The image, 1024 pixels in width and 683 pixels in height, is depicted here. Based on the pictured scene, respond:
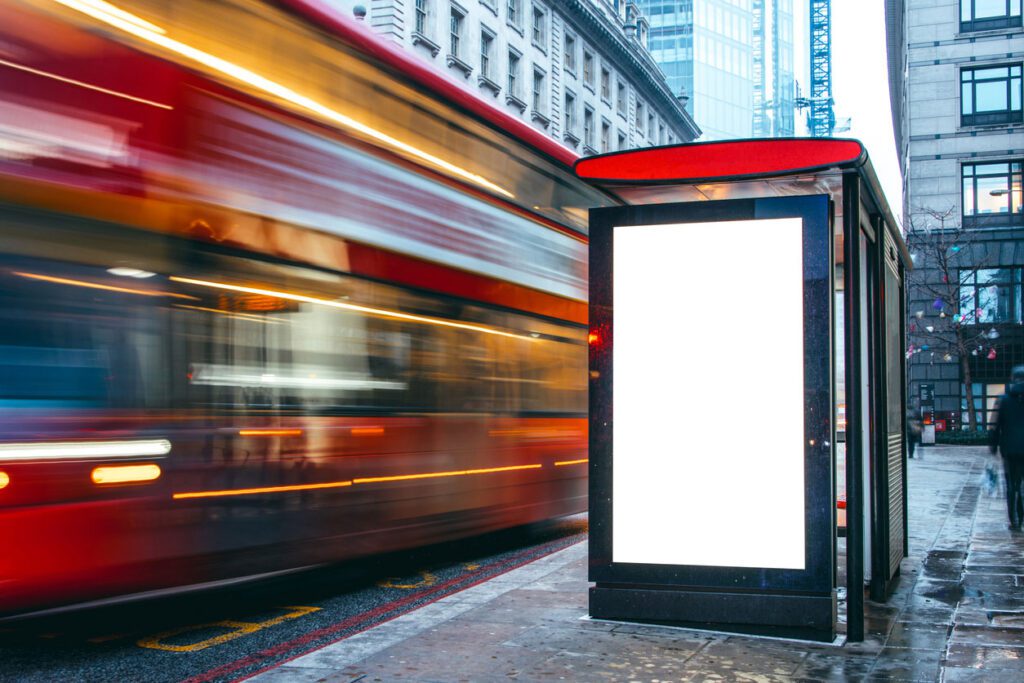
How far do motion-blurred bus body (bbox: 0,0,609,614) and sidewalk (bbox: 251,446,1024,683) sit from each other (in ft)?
3.67

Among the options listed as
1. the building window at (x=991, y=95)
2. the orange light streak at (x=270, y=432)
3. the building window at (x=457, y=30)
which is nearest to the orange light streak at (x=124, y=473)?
the orange light streak at (x=270, y=432)

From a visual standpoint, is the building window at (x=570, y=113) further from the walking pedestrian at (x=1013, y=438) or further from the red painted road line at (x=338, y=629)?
the red painted road line at (x=338, y=629)

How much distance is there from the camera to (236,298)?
22.3 ft

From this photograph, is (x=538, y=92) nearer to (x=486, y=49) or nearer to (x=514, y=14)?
(x=514, y=14)

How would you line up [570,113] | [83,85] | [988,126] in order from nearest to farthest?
[83,85], [988,126], [570,113]

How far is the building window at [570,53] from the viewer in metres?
47.2

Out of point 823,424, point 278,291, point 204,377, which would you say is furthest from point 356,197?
point 823,424

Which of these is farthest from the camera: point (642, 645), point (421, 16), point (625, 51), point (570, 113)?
point (625, 51)

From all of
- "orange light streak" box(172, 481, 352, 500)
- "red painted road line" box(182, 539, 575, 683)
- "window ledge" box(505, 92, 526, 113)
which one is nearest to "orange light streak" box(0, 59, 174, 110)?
"orange light streak" box(172, 481, 352, 500)

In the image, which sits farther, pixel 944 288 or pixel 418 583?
pixel 944 288

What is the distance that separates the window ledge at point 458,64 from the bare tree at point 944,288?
16.3 metres

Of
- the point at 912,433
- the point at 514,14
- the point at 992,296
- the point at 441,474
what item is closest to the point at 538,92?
the point at 514,14

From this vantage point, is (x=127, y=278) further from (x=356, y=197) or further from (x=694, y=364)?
(x=694, y=364)

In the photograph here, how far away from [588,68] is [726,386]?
45.5 metres
